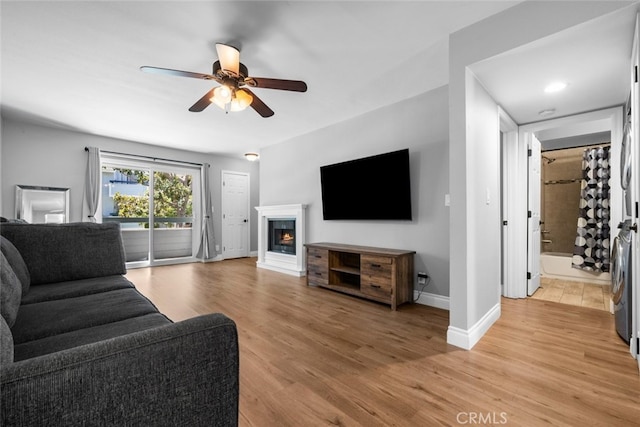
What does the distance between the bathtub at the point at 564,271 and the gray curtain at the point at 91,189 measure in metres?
7.46

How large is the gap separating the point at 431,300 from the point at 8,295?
3.28 meters

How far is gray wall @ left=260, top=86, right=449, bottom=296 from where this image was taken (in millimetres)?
3012

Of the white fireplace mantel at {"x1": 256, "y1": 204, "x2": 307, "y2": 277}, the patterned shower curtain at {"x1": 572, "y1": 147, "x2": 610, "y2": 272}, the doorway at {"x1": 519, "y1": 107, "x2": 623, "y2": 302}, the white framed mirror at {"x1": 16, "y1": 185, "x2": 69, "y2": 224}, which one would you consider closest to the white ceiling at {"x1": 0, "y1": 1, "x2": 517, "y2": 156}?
the white framed mirror at {"x1": 16, "y1": 185, "x2": 69, "y2": 224}

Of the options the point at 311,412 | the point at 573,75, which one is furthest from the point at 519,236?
the point at 311,412

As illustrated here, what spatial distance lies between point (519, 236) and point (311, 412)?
10.3ft

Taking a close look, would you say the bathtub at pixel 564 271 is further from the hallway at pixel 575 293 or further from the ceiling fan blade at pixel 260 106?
the ceiling fan blade at pixel 260 106

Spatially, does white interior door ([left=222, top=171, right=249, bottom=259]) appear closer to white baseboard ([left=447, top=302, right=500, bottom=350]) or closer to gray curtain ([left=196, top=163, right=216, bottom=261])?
gray curtain ([left=196, top=163, right=216, bottom=261])

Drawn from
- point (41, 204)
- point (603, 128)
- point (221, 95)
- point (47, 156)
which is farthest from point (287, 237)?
point (603, 128)

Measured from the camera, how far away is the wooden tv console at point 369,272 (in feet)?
9.68

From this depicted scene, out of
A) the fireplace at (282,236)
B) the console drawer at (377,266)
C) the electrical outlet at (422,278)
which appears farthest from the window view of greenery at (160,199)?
the electrical outlet at (422,278)

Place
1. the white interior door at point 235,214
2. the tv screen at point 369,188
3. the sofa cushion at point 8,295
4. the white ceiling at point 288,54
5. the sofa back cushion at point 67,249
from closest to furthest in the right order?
the sofa cushion at point 8,295, the white ceiling at point 288,54, the sofa back cushion at point 67,249, the tv screen at point 369,188, the white interior door at point 235,214

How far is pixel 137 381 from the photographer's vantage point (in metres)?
0.64

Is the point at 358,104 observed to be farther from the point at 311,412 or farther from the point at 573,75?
the point at 311,412

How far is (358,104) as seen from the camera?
11.5ft
